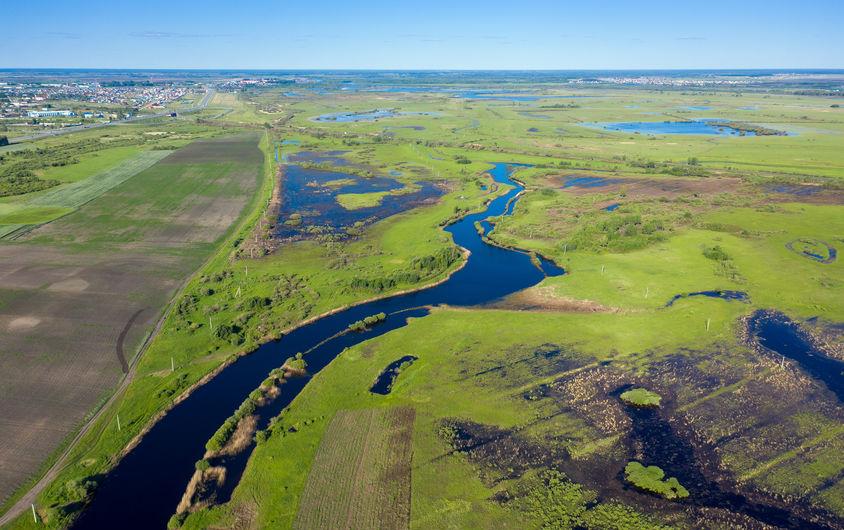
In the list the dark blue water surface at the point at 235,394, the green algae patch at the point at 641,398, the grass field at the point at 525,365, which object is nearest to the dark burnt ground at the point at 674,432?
the grass field at the point at 525,365

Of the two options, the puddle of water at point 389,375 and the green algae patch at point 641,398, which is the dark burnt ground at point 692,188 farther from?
the puddle of water at point 389,375

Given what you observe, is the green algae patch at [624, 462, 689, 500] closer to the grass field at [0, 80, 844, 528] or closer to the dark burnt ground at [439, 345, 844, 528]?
the dark burnt ground at [439, 345, 844, 528]

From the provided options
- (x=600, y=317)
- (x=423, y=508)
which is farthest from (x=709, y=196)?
(x=423, y=508)

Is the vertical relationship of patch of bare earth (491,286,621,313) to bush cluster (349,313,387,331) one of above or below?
above

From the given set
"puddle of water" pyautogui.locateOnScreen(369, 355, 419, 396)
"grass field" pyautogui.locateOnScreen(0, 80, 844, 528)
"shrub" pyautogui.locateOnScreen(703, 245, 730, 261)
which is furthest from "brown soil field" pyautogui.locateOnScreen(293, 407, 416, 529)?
"shrub" pyautogui.locateOnScreen(703, 245, 730, 261)

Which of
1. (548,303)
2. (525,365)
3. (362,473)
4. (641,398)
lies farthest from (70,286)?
(641,398)

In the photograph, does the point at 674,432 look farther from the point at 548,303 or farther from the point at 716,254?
the point at 716,254

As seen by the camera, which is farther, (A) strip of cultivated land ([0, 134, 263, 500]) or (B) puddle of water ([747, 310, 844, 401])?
(B) puddle of water ([747, 310, 844, 401])
